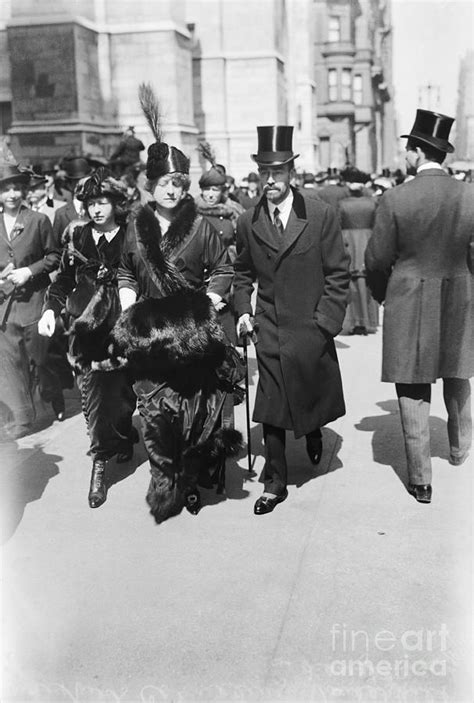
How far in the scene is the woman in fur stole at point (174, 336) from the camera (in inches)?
191

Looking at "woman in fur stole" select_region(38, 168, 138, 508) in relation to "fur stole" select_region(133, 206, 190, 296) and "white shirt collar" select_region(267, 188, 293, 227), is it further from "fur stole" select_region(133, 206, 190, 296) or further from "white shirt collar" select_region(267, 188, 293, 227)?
"white shirt collar" select_region(267, 188, 293, 227)

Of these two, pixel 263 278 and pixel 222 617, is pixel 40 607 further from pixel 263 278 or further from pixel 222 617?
pixel 263 278

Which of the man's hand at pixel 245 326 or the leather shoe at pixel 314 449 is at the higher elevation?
the man's hand at pixel 245 326

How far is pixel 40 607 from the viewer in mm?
3965

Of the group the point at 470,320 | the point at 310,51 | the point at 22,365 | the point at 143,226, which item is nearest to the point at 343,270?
the point at 470,320

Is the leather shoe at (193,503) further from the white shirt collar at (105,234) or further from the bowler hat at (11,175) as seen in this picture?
the bowler hat at (11,175)

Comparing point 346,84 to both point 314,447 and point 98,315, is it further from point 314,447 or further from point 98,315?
point 98,315

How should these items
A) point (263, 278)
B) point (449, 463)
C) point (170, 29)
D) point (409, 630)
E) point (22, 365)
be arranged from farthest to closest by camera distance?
1. point (170, 29)
2. point (22, 365)
3. point (449, 463)
4. point (263, 278)
5. point (409, 630)

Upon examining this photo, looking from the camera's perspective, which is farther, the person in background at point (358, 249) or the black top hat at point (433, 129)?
the person in background at point (358, 249)

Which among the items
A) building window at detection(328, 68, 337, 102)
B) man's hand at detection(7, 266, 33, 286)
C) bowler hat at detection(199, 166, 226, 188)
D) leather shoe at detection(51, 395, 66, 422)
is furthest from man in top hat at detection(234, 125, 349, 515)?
building window at detection(328, 68, 337, 102)

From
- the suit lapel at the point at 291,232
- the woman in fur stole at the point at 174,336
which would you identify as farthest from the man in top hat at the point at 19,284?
the suit lapel at the point at 291,232

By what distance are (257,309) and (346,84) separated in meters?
57.7

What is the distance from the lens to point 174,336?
4824 mm

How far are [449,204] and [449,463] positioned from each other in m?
1.76
